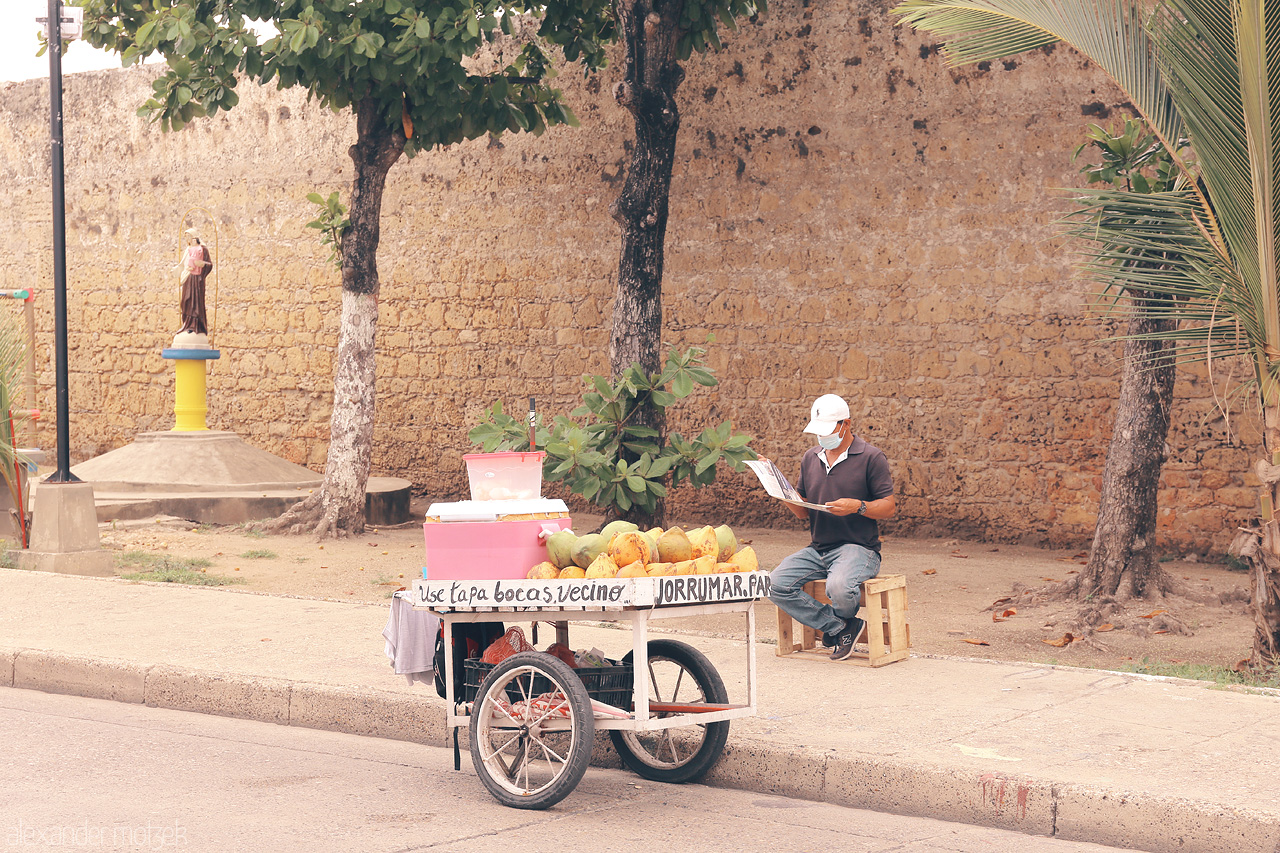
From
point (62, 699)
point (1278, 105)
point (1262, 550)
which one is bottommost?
point (62, 699)

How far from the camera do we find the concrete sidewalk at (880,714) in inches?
178

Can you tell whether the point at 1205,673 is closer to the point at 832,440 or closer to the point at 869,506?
the point at 869,506

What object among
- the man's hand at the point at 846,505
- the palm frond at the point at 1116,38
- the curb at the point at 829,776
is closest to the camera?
the curb at the point at 829,776

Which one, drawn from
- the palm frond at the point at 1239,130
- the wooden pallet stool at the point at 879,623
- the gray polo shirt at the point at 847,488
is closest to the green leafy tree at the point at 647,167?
the wooden pallet stool at the point at 879,623

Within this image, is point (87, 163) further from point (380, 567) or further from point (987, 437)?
point (987, 437)

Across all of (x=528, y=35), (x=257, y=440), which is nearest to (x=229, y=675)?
(x=528, y=35)

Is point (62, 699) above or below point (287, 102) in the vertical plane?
below

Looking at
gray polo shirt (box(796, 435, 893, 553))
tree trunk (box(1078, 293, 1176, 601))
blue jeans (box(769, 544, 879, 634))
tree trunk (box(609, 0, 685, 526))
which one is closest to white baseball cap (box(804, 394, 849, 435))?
gray polo shirt (box(796, 435, 893, 553))

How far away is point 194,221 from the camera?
16.9 meters

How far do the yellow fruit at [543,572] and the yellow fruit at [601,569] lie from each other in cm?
13

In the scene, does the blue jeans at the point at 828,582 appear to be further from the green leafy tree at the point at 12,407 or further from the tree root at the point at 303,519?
the tree root at the point at 303,519

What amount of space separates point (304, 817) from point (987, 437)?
8462 millimetres

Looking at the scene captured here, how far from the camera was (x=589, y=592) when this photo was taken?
466 cm

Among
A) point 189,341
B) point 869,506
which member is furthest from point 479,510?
point 189,341
